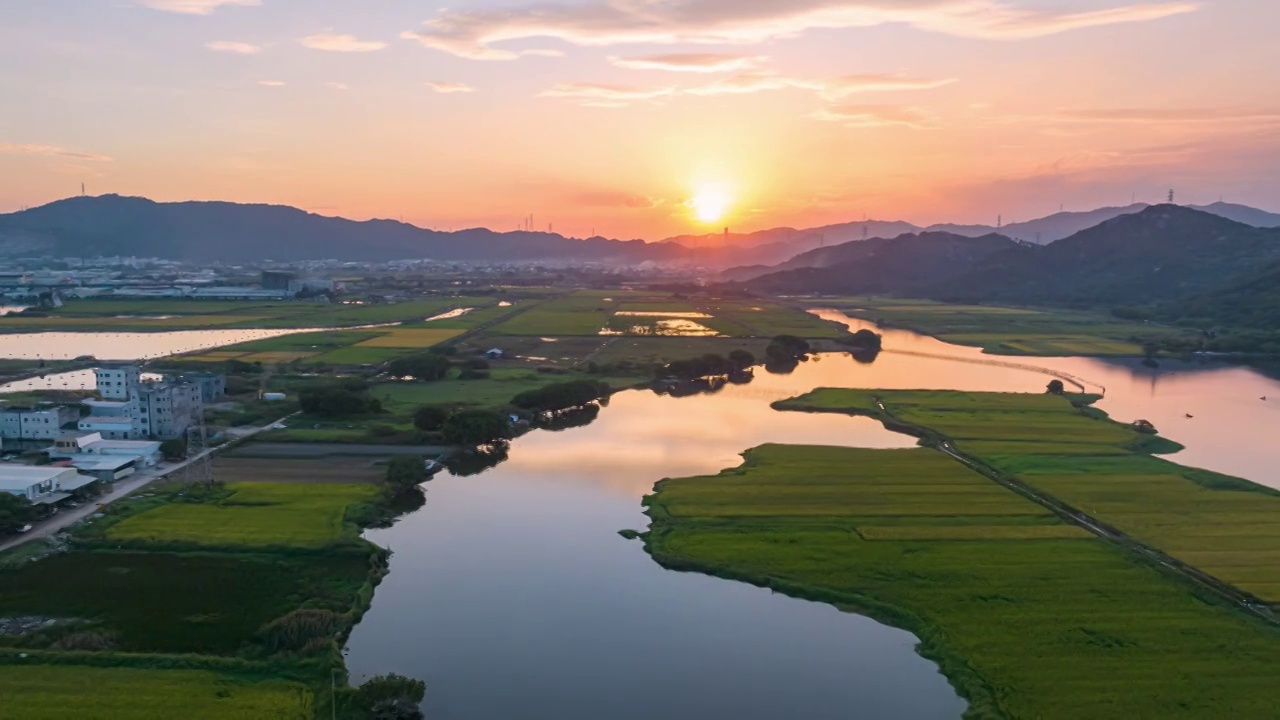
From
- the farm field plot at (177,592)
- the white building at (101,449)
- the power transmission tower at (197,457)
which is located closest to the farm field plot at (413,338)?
the power transmission tower at (197,457)

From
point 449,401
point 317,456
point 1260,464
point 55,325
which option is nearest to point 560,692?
point 317,456

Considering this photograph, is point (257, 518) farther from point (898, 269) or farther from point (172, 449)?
point (898, 269)

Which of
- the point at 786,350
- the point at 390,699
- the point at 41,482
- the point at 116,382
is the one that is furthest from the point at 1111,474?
the point at 116,382

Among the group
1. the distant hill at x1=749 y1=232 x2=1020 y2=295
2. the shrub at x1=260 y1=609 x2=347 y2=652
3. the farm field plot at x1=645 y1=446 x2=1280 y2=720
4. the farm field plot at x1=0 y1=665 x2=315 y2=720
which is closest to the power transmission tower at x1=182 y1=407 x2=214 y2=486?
the shrub at x1=260 y1=609 x2=347 y2=652

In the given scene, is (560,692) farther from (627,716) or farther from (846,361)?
(846,361)

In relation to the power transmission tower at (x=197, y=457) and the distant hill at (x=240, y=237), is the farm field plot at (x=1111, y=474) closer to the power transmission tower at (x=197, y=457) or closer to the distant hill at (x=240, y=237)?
the power transmission tower at (x=197, y=457)

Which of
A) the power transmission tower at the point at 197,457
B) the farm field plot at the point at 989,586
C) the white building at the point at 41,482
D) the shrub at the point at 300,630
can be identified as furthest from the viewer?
the power transmission tower at the point at 197,457
